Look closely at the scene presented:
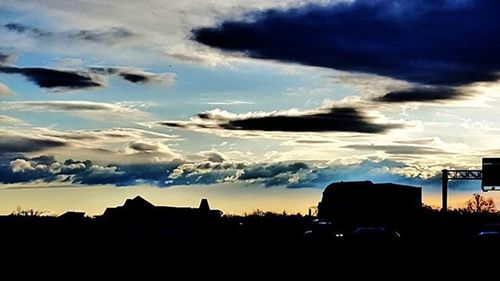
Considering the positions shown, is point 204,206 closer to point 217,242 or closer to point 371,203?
point 217,242

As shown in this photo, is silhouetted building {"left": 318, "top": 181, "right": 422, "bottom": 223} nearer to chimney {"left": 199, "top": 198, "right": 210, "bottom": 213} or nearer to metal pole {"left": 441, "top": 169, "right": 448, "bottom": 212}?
metal pole {"left": 441, "top": 169, "right": 448, "bottom": 212}

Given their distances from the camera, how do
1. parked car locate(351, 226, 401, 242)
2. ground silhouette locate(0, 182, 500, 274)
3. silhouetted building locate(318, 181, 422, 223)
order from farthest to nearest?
silhouetted building locate(318, 181, 422, 223) → parked car locate(351, 226, 401, 242) → ground silhouette locate(0, 182, 500, 274)

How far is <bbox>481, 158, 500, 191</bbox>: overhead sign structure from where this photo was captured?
10938 cm

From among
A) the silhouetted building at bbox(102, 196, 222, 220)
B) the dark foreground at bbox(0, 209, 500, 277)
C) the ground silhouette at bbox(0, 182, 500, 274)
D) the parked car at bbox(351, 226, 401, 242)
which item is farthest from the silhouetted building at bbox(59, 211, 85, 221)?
the parked car at bbox(351, 226, 401, 242)

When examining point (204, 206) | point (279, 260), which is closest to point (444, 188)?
point (204, 206)

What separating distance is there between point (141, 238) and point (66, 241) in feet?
24.4

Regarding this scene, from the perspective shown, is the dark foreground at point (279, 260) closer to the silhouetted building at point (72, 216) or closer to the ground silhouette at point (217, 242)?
the ground silhouette at point (217, 242)

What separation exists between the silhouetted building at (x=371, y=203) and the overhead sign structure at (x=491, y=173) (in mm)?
23475

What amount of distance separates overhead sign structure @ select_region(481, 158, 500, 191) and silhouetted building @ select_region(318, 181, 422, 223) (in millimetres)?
23475

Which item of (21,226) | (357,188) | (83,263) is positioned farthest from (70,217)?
(83,263)

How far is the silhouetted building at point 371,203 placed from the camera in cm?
13238

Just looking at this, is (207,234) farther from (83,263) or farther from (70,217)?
(83,263)

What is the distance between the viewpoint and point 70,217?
→ 104250 millimetres

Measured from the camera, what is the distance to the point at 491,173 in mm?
109812
